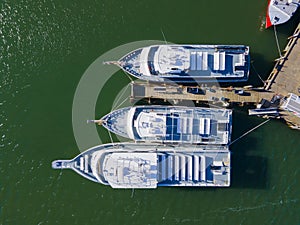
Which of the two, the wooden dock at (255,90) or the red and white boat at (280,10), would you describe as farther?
the wooden dock at (255,90)

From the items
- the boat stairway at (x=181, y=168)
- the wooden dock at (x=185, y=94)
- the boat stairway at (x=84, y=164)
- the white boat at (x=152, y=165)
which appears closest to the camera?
the white boat at (x=152, y=165)

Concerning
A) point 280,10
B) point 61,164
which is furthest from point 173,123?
point 280,10

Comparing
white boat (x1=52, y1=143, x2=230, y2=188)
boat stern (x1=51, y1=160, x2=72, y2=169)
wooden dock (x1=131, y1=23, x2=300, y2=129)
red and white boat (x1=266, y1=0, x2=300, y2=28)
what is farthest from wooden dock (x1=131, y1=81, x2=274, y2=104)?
boat stern (x1=51, y1=160, x2=72, y2=169)

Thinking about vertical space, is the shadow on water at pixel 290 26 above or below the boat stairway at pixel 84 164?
above

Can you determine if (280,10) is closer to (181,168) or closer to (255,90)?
(255,90)

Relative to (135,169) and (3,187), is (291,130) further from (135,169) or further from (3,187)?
Answer: (3,187)

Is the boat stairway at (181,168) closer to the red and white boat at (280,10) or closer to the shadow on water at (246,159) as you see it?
the shadow on water at (246,159)

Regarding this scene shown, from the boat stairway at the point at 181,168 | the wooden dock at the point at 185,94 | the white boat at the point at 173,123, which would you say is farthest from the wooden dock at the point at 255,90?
the boat stairway at the point at 181,168
